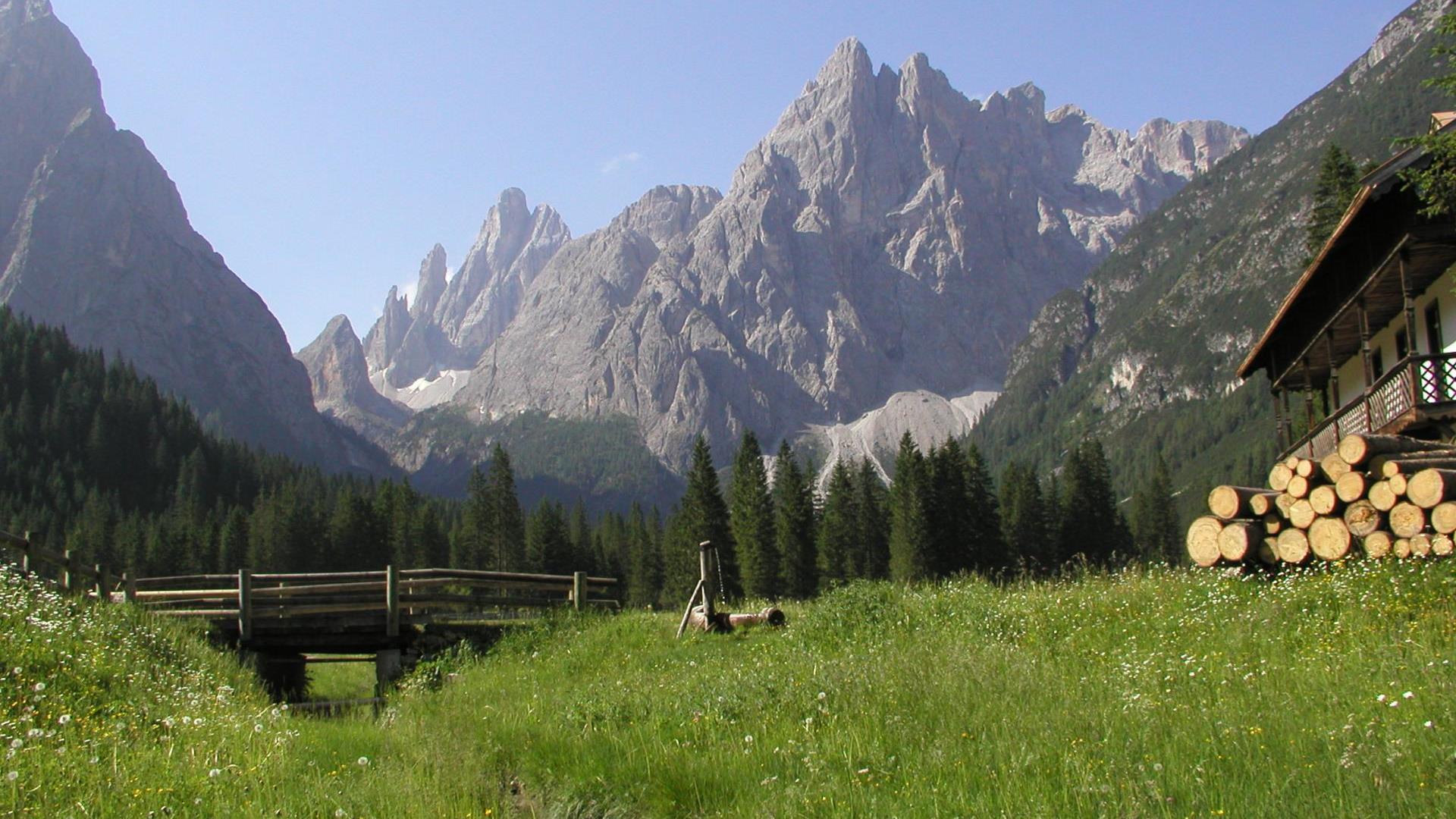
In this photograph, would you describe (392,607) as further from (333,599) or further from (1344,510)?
(1344,510)

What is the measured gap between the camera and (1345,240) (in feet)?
80.2

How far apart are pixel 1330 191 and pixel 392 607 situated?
37342 mm

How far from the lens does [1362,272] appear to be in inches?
992

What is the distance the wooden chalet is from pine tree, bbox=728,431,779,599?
5590cm

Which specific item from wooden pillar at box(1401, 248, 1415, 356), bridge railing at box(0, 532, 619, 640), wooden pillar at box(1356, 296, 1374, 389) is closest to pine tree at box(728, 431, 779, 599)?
bridge railing at box(0, 532, 619, 640)

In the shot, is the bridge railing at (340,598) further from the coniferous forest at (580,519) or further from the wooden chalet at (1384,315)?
the coniferous forest at (580,519)

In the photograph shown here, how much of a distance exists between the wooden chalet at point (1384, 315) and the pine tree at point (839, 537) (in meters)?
62.6

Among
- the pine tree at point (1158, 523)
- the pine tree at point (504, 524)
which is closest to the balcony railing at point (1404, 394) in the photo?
the pine tree at point (1158, 523)

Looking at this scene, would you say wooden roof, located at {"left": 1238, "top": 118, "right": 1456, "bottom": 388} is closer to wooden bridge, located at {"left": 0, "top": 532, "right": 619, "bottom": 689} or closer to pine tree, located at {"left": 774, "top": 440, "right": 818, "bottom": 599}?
wooden bridge, located at {"left": 0, "top": 532, "right": 619, "bottom": 689}

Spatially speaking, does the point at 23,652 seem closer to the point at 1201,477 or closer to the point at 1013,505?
the point at 1013,505

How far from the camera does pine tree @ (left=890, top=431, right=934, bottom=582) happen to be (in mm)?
82312

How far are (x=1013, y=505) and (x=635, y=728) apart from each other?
88.8 metres

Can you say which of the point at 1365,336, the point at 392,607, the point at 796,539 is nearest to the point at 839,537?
the point at 796,539

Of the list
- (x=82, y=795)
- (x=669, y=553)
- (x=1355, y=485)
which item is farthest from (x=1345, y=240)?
(x=669, y=553)
